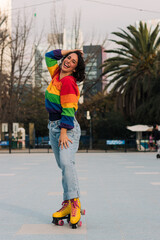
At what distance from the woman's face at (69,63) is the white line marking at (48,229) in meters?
1.64

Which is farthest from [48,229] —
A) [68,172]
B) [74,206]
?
[68,172]

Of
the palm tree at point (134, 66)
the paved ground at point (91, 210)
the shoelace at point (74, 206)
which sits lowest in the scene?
the paved ground at point (91, 210)

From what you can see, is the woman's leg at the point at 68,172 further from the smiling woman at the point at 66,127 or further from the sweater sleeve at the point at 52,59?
the sweater sleeve at the point at 52,59

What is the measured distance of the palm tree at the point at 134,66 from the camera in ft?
109

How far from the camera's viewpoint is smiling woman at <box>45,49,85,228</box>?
495 centimetres

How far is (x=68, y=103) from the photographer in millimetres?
4941

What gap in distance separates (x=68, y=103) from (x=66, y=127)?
0.25m

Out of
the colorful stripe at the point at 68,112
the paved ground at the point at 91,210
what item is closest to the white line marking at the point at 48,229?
the paved ground at the point at 91,210

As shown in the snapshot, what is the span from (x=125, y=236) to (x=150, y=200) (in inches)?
106

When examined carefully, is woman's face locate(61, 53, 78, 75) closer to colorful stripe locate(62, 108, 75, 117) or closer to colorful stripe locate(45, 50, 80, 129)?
colorful stripe locate(45, 50, 80, 129)

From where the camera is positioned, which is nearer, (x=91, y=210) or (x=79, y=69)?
(x=79, y=69)

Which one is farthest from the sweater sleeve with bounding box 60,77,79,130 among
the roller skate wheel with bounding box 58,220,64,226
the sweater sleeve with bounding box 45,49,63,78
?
the roller skate wheel with bounding box 58,220,64,226

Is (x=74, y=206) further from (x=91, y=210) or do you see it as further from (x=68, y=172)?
(x=91, y=210)

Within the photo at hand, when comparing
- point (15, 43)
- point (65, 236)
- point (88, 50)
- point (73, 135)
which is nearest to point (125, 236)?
point (65, 236)
